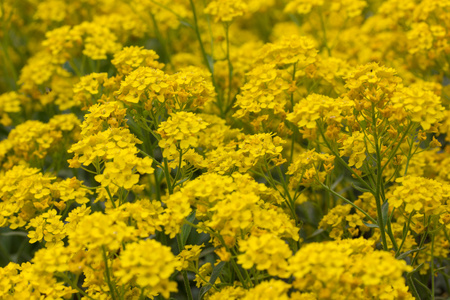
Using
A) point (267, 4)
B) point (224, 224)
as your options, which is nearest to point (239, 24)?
point (267, 4)

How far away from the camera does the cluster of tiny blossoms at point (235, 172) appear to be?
6.08ft

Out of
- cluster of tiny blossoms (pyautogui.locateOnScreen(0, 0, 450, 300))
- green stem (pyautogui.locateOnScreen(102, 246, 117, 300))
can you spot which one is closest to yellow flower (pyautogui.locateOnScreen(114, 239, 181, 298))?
cluster of tiny blossoms (pyautogui.locateOnScreen(0, 0, 450, 300))

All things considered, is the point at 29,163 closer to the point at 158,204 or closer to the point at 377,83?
the point at 158,204

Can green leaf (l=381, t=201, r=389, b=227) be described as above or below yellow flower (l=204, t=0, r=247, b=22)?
below

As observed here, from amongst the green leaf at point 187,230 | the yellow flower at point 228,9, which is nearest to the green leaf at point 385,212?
the green leaf at point 187,230

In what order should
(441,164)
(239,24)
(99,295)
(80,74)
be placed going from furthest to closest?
(239,24) → (80,74) → (441,164) → (99,295)

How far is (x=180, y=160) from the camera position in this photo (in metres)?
2.30

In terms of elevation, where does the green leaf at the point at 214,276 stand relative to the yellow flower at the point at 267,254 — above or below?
below

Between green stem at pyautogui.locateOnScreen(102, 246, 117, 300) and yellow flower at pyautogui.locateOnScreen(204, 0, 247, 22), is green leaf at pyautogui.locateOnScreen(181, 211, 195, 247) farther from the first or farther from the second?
yellow flower at pyautogui.locateOnScreen(204, 0, 247, 22)

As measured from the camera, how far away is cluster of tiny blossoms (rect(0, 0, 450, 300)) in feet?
6.08

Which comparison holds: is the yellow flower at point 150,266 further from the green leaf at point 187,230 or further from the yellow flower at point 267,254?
the green leaf at point 187,230

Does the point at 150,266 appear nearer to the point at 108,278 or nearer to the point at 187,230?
the point at 108,278

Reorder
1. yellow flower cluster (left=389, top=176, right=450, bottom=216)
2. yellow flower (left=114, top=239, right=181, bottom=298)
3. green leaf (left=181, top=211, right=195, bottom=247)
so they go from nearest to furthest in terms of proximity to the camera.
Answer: yellow flower (left=114, top=239, right=181, bottom=298) → yellow flower cluster (left=389, top=176, right=450, bottom=216) → green leaf (left=181, top=211, right=195, bottom=247)

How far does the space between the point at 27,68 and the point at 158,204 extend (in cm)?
214
